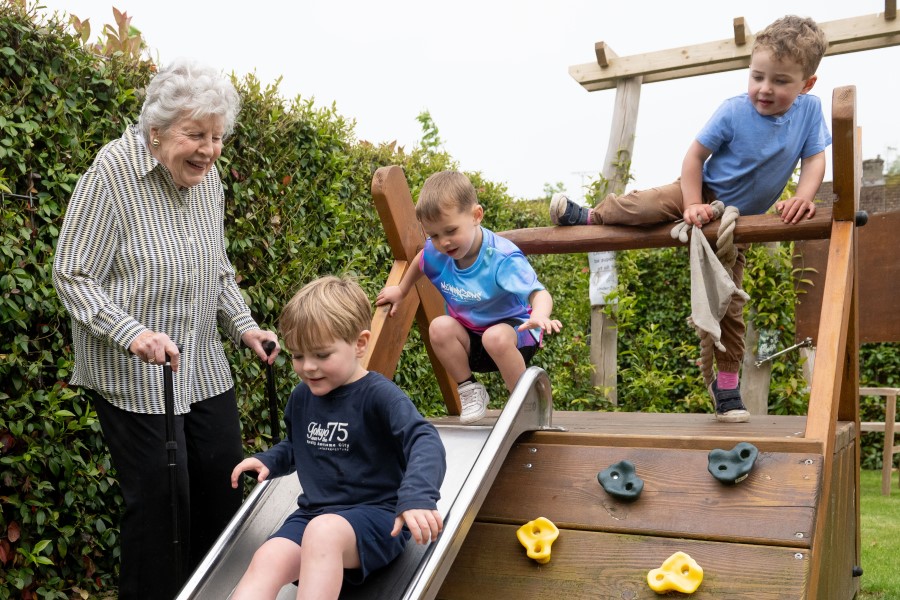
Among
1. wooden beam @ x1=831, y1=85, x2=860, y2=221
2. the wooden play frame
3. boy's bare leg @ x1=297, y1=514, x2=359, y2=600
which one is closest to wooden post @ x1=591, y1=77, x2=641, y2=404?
the wooden play frame

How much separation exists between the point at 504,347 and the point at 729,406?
3.53 ft

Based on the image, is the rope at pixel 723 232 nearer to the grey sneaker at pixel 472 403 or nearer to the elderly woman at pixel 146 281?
the grey sneaker at pixel 472 403

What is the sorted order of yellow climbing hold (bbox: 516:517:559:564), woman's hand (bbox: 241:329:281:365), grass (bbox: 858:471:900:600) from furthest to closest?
grass (bbox: 858:471:900:600)
woman's hand (bbox: 241:329:281:365)
yellow climbing hold (bbox: 516:517:559:564)

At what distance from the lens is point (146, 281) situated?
2277 millimetres

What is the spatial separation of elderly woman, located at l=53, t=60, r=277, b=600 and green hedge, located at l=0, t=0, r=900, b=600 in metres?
0.66

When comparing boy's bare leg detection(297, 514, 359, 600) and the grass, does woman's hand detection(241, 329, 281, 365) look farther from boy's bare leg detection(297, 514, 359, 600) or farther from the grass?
the grass

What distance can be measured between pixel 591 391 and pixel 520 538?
17.6 feet

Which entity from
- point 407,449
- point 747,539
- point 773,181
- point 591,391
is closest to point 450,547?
point 407,449

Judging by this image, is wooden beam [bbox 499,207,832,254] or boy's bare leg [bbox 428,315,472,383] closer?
wooden beam [bbox 499,207,832,254]

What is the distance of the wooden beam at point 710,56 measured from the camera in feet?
20.4

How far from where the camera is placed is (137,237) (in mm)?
2258

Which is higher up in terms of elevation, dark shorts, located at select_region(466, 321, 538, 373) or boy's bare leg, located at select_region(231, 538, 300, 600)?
dark shorts, located at select_region(466, 321, 538, 373)

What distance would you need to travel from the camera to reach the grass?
3902 mm

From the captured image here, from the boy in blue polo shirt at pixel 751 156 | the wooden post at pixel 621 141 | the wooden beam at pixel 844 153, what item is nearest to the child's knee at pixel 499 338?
the boy in blue polo shirt at pixel 751 156
